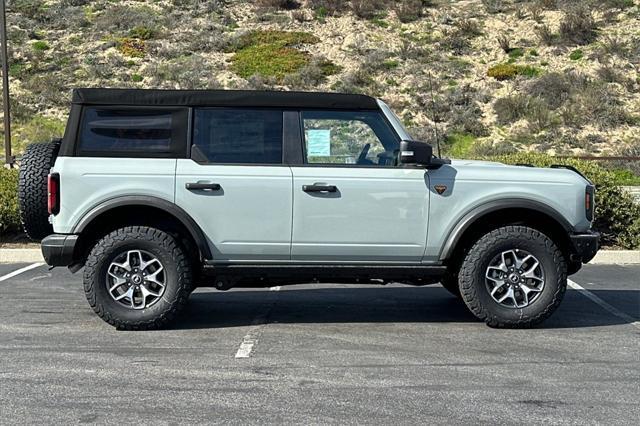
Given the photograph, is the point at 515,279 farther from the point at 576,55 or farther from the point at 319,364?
the point at 576,55

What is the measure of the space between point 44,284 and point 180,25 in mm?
34107

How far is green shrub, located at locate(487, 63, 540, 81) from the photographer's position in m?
36.8

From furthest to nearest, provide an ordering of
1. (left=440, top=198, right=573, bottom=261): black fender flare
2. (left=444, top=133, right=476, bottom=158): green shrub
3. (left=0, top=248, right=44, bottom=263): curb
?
(left=444, top=133, right=476, bottom=158): green shrub
(left=0, top=248, right=44, bottom=263): curb
(left=440, top=198, right=573, bottom=261): black fender flare

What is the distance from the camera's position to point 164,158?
24.2 feet

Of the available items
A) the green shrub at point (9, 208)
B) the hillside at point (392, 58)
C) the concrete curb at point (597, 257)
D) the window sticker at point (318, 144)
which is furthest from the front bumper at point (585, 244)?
the hillside at point (392, 58)

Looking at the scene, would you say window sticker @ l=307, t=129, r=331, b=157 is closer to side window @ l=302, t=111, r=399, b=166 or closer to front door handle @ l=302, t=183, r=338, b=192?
side window @ l=302, t=111, r=399, b=166

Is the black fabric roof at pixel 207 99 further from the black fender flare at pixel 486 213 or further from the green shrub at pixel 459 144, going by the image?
the green shrub at pixel 459 144

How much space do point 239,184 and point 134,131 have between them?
3.26 ft

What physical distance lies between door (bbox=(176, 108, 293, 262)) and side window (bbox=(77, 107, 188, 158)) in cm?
15

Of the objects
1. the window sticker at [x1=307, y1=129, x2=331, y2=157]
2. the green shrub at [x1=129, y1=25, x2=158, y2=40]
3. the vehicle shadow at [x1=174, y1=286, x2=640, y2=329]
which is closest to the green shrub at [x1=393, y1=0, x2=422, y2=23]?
the green shrub at [x1=129, y1=25, x2=158, y2=40]

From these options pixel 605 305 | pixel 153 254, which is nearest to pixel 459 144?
pixel 605 305

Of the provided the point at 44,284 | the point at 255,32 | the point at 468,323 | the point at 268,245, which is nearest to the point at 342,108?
the point at 268,245

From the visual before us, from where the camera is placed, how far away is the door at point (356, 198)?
7.31 metres

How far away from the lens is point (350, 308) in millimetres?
8609
